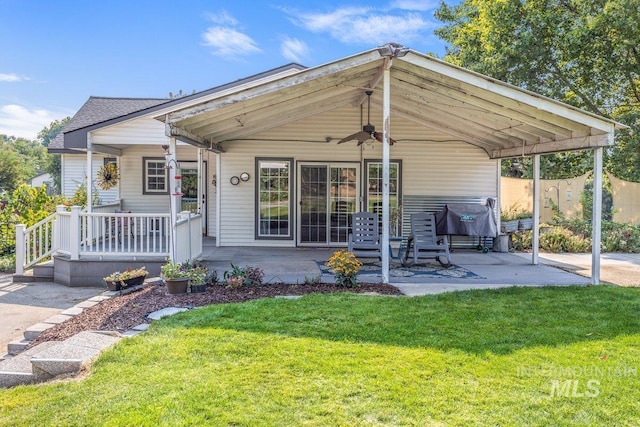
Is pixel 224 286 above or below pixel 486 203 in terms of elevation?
below

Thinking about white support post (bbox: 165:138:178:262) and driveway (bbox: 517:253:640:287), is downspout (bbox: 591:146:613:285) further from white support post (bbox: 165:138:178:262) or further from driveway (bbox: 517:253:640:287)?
white support post (bbox: 165:138:178:262)

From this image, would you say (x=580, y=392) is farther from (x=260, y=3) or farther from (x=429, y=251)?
(x=260, y=3)

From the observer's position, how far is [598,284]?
6.15 m

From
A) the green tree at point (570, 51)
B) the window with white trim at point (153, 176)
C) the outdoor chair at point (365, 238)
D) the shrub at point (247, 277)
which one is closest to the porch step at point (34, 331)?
the shrub at point (247, 277)

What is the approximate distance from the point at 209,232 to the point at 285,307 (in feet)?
24.9

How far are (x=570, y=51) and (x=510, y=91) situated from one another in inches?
301

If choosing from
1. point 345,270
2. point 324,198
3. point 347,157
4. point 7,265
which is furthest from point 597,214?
point 7,265

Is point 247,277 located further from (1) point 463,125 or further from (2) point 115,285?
(1) point 463,125

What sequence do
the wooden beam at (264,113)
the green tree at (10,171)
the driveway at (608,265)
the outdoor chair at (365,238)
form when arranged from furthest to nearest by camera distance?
the green tree at (10,171), the outdoor chair at (365,238), the wooden beam at (264,113), the driveway at (608,265)

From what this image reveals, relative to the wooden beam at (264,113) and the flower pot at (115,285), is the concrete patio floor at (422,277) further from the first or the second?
the wooden beam at (264,113)

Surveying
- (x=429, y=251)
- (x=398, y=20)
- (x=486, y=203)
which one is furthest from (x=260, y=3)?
(x=429, y=251)

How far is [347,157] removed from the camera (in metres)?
9.94

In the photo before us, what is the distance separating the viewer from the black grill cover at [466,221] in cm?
877

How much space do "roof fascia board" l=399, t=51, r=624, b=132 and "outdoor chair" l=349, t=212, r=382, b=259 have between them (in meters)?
3.01
